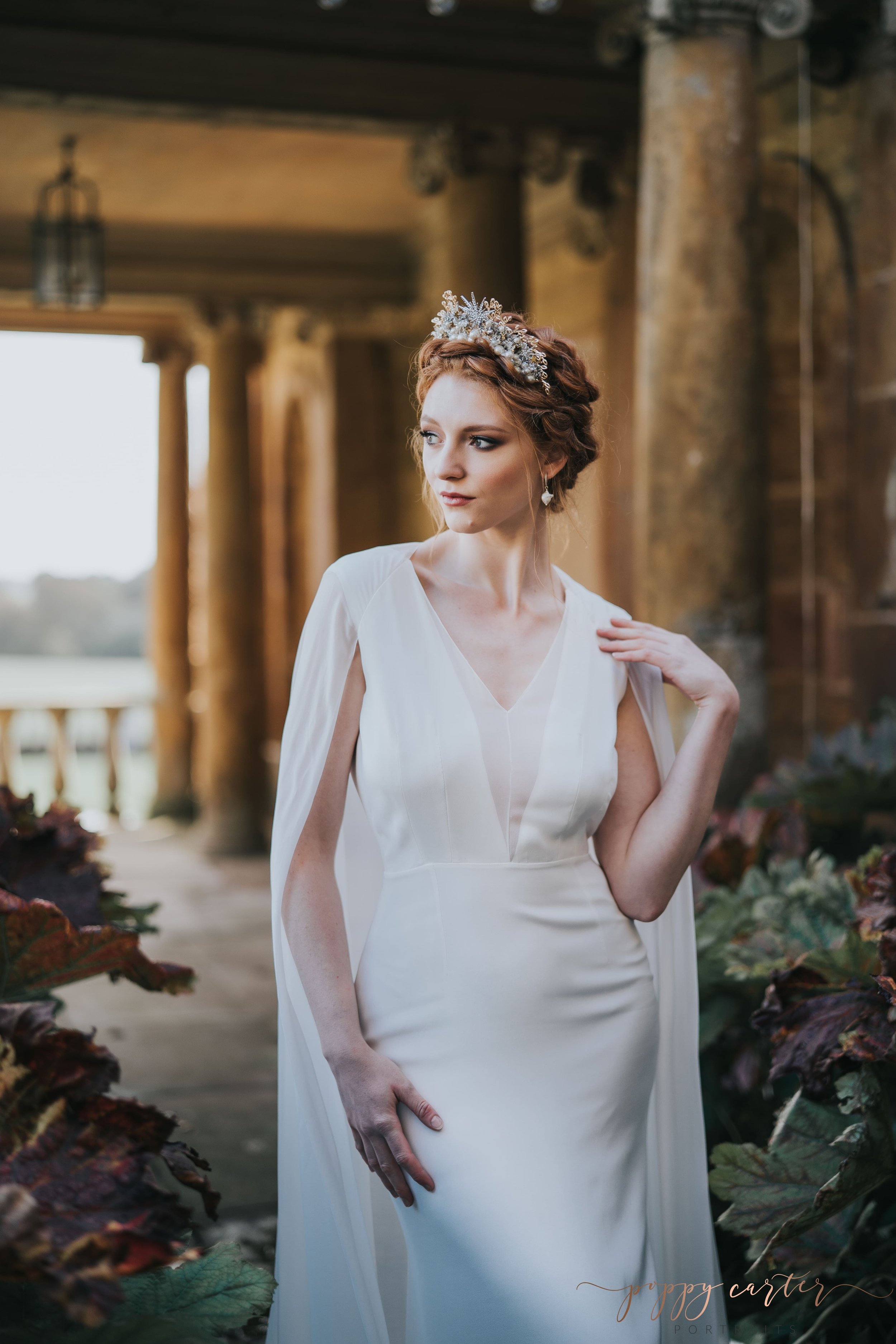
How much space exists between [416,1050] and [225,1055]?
341cm

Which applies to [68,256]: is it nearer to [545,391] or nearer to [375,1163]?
[545,391]

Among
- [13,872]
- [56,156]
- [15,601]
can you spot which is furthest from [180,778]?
[15,601]

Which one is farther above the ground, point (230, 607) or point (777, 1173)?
point (230, 607)

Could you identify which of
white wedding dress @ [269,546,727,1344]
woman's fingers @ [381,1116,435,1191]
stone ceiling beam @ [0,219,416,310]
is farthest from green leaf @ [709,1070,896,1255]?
stone ceiling beam @ [0,219,416,310]

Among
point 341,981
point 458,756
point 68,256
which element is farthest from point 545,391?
point 68,256

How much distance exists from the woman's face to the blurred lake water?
5.68 m

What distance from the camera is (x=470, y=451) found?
6.69 feet

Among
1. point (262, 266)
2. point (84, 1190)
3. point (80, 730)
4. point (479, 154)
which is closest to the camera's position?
point (84, 1190)

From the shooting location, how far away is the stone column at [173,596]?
12.3 m

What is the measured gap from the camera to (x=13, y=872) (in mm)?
2551

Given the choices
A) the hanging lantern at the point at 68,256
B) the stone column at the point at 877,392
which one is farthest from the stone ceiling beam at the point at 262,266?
the stone column at the point at 877,392

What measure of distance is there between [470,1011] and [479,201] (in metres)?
5.47

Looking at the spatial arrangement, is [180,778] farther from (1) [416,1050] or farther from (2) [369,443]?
(1) [416,1050]

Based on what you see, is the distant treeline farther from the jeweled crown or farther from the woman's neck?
the jeweled crown
